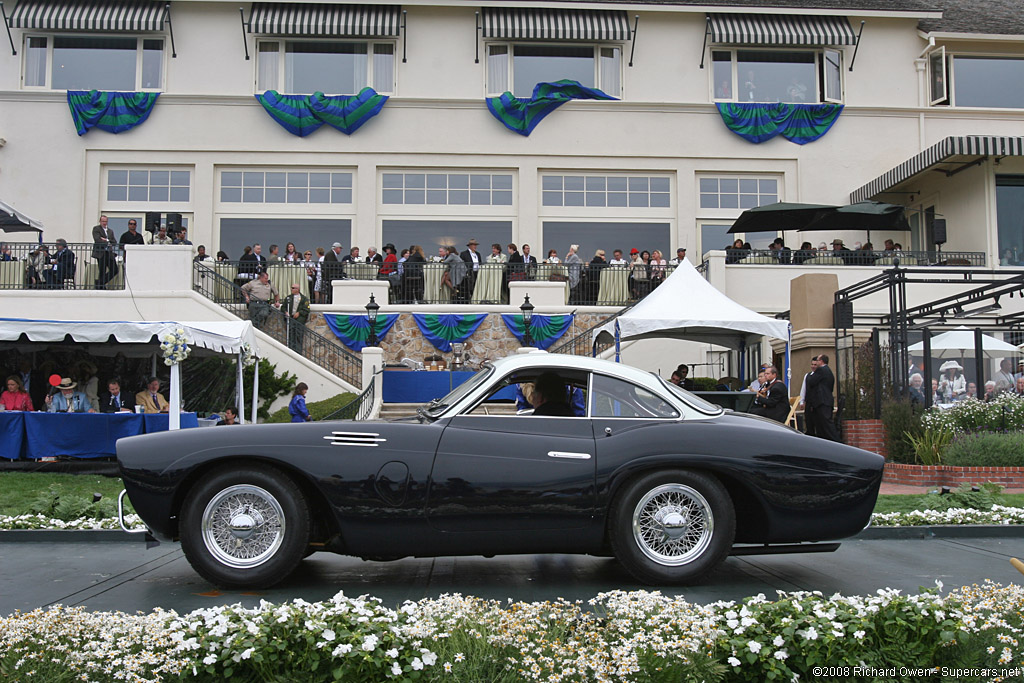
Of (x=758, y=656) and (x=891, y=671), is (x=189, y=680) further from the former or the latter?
(x=891, y=671)

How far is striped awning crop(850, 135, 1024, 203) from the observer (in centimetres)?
2319

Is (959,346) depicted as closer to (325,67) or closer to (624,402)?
(624,402)

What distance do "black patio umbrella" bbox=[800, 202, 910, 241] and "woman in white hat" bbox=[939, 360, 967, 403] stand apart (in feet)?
23.2

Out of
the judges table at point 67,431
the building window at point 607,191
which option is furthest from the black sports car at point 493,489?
the building window at point 607,191

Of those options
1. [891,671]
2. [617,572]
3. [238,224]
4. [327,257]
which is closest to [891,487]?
[617,572]

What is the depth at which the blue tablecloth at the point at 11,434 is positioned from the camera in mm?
14141

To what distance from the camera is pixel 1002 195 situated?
24938 mm

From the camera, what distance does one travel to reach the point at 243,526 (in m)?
5.78

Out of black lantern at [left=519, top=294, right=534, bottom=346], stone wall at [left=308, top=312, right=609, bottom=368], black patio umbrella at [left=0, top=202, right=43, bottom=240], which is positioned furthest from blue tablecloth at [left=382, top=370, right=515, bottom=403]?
black patio umbrella at [left=0, top=202, right=43, bottom=240]

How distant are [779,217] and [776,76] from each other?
20.7 ft

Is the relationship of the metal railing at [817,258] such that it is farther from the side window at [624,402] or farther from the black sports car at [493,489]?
the black sports car at [493,489]

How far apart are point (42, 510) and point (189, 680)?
6.14 metres

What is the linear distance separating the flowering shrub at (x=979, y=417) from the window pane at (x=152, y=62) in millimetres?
22876

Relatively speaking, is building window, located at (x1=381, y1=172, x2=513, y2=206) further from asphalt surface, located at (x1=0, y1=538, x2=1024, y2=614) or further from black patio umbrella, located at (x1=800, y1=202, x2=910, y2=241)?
asphalt surface, located at (x1=0, y1=538, x2=1024, y2=614)
